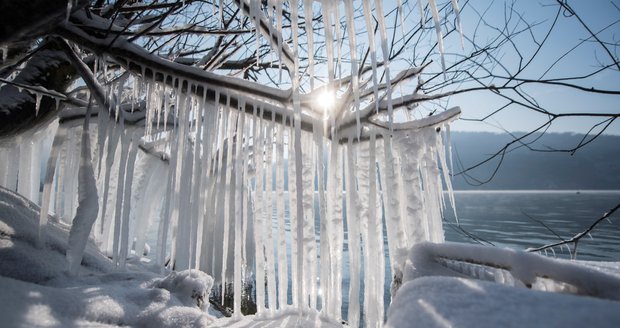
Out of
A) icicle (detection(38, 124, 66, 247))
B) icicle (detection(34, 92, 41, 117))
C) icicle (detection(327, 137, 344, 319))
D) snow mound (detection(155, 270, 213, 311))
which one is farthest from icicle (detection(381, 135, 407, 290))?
icicle (detection(34, 92, 41, 117))

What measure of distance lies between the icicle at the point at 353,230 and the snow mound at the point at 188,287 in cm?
99

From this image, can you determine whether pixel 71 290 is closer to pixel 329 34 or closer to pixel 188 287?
pixel 188 287

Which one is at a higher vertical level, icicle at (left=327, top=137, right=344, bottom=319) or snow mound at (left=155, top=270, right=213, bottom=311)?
icicle at (left=327, top=137, right=344, bottom=319)

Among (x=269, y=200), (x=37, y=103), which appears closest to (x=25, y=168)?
(x=37, y=103)

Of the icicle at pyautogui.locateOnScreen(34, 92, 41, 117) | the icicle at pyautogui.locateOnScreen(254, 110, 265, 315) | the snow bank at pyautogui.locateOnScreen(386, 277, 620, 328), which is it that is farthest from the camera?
the icicle at pyautogui.locateOnScreen(34, 92, 41, 117)

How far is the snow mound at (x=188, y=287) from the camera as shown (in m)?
1.84

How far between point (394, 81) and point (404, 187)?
794 mm

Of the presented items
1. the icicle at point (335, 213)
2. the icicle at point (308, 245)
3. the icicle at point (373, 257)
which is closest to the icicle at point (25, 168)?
the icicle at point (308, 245)

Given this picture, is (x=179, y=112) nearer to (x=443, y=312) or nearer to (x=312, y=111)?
(x=312, y=111)

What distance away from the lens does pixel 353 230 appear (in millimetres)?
2254

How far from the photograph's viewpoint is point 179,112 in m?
2.26

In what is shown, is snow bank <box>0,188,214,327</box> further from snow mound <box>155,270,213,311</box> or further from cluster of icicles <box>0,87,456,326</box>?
cluster of icicles <box>0,87,456,326</box>

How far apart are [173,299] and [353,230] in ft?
4.08

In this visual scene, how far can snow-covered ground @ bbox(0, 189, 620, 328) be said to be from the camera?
0.74 m
